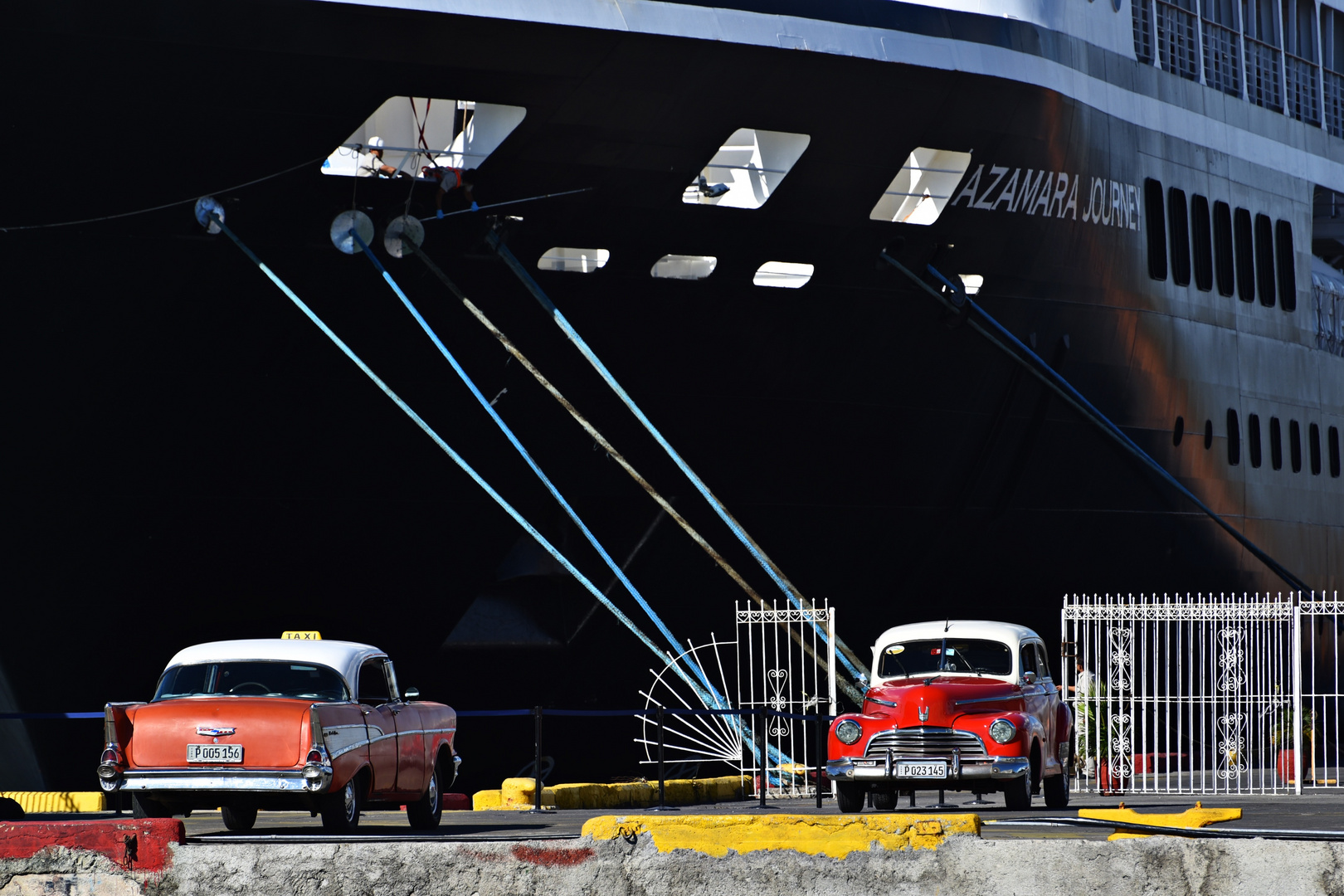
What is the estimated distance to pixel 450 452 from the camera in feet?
57.1

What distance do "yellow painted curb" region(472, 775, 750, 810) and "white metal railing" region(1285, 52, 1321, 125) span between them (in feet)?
47.7

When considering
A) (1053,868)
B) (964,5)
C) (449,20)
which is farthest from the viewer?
(964,5)

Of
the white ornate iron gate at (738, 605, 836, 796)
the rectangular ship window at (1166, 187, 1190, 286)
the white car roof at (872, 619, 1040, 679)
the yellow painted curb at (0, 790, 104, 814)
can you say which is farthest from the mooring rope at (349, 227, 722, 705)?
the rectangular ship window at (1166, 187, 1190, 286)

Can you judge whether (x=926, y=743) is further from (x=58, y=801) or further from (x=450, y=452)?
(x=58, y=801)

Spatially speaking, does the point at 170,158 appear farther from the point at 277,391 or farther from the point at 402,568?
the point at 402,568

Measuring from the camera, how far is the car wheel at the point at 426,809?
45.6ft

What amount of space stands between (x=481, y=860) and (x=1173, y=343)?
52.3ft

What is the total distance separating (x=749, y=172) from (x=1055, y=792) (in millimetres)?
6107

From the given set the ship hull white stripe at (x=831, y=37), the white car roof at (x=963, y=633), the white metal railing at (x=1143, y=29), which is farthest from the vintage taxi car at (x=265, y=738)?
the white metal railing at (x=1143, y=29)

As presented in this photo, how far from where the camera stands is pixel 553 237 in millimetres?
17328

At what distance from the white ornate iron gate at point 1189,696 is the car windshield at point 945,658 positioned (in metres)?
1.27

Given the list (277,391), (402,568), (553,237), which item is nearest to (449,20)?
(553,237)

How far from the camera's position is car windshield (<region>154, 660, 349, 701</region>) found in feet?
43.6

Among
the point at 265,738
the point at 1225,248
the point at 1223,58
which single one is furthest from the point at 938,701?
the point at 1223,58
